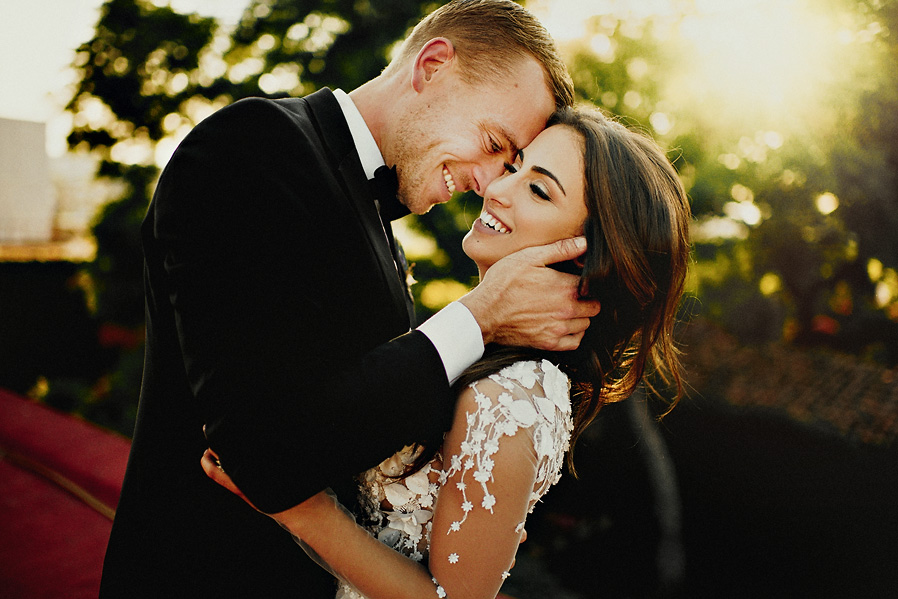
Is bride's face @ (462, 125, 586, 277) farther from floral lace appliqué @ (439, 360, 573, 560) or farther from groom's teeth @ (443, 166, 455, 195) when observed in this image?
floral lace appliqué @ (439, 360, 573, 560)

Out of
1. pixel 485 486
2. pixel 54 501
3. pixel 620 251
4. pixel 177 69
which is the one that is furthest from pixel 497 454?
pixel 177 69

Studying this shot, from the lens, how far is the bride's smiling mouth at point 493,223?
1.71 meters

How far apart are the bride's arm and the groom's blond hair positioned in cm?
106

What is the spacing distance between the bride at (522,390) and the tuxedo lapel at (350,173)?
0.32 meters

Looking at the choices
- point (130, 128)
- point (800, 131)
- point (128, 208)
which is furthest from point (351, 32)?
point (800, 131)

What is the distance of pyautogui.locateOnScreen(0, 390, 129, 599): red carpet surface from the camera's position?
281 cm

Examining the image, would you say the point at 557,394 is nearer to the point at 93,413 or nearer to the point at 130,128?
the point at 130,128

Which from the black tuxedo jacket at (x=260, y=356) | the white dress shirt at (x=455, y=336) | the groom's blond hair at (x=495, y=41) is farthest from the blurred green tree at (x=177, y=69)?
the white dress shirt at (x=455, y=336)

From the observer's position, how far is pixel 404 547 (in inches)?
60.9

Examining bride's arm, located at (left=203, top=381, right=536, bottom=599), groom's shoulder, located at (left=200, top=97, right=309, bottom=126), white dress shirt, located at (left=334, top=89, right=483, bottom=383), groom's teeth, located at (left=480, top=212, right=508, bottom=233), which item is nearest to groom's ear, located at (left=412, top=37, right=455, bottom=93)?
groom's teeth, located at (left=480, top=212, right=508, bottom=233)

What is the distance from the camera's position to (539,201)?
1662 millimetres

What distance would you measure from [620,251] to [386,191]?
687mm

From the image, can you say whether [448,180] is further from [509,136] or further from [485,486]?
[485,486]

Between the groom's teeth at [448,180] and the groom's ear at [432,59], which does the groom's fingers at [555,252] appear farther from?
the groom's ear at [432,59]
